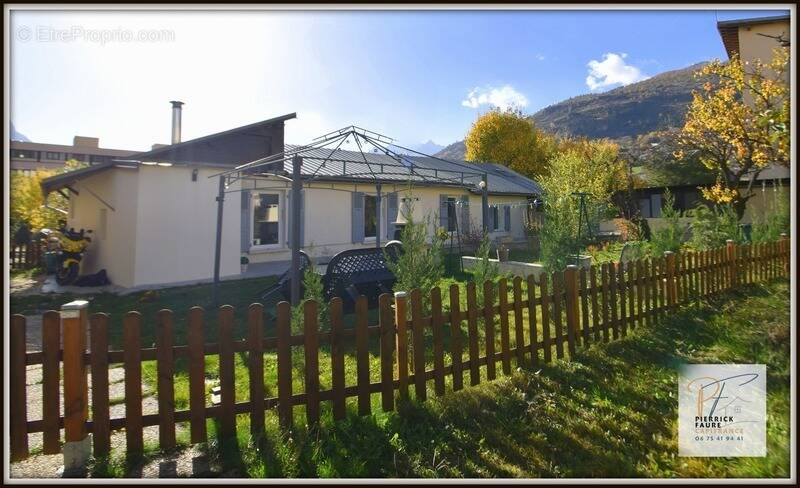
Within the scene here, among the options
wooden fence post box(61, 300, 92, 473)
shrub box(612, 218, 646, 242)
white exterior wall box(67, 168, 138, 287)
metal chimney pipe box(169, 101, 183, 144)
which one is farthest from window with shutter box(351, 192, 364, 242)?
wooden fence post box(61, 300, 92, 473)

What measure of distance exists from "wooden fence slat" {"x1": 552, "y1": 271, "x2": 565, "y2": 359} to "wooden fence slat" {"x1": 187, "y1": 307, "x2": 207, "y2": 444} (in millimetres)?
3138

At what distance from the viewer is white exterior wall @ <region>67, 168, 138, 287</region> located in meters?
9.02

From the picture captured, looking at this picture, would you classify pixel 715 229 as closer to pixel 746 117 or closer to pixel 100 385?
pixel 746 117

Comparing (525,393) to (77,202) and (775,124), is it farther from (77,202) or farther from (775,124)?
(77,202)

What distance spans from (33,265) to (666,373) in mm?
16501

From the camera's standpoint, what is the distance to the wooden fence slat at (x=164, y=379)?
2.67 meters

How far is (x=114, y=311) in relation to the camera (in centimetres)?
703

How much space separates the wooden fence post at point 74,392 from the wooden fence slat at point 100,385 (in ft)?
0.18

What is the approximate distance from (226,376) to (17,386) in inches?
45.3

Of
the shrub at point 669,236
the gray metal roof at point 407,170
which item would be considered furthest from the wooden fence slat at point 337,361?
the gray metal roof at point 407,170

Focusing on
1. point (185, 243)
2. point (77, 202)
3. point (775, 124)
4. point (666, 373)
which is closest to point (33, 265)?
point (77, 202)

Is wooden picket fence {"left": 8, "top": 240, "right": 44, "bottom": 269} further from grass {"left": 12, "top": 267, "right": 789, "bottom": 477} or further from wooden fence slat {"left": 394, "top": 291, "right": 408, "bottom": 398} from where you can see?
wooden fence slat {"left": 394, "top": 291, "right": 408, "bottom": 398}

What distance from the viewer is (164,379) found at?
8.80 feet

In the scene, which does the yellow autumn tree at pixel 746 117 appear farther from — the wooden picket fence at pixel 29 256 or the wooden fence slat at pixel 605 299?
the wooden picket fence at pixel 29 256
